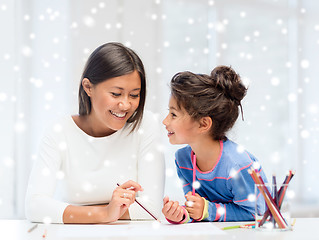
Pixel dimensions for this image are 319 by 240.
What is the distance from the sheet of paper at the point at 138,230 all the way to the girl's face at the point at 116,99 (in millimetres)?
342

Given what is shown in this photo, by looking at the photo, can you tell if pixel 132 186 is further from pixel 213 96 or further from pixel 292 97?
pixel 292 97

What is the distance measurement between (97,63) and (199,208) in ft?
1.80

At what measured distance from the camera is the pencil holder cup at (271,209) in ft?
3.47

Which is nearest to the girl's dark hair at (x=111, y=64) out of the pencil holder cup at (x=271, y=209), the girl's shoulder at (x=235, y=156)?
the girl's shoulder at (x=235, y=156)

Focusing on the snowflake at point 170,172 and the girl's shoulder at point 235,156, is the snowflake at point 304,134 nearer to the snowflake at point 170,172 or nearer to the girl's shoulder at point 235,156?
the snowflake at point 170,172

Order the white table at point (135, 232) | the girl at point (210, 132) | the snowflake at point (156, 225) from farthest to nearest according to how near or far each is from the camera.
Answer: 1. the girl at point (210, 132)
2. the snowflake at point (156, 225)
3. the white table at point (135, 232)

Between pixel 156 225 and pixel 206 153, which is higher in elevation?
pixel 206 153

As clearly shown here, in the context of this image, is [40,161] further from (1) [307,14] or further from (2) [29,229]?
(1) [307,14]

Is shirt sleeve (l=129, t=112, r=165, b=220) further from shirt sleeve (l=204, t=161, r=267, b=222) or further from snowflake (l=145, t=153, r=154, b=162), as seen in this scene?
shirt sleeve (l=204, t=161, r=267, b=222)

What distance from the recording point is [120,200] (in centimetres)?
116

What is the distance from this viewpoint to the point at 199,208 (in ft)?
4.07

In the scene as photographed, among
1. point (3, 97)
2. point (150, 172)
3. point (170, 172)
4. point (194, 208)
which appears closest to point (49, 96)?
point (3, 97)

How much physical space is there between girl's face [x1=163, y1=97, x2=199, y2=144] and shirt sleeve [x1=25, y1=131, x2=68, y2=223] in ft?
1.25

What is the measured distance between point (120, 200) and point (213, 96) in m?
0.47
